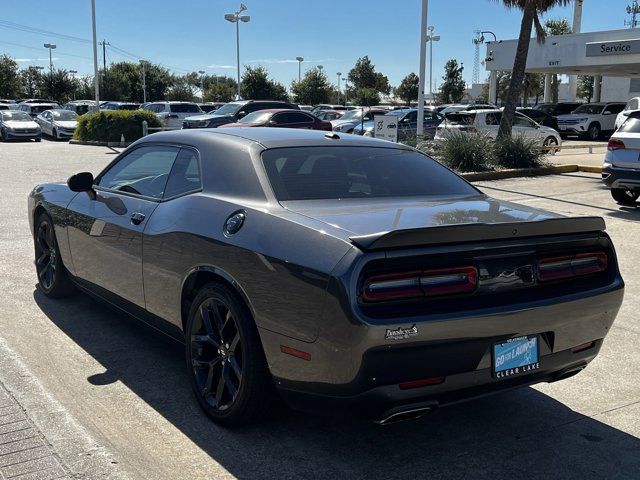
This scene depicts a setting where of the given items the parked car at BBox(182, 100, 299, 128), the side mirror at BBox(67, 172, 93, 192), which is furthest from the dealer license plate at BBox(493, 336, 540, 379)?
the parked car at BBox(182, 100, 299, 128)

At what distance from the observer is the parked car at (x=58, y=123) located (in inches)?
1254

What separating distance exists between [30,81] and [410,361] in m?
86.5

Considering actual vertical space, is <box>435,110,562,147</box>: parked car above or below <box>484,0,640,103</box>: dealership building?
below

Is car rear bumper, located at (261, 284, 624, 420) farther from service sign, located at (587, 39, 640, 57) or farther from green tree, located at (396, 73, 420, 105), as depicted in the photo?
green tree, located at (396, 73, 420, 105)

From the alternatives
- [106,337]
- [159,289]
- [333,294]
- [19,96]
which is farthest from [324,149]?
[19,96]

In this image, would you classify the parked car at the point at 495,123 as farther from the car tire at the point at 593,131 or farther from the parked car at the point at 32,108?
the parked car at the point at 32,108

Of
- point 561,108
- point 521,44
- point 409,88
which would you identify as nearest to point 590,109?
point 561,108

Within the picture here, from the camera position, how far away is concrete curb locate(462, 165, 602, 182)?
15602 millimetres

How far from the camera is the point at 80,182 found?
5.16 meters

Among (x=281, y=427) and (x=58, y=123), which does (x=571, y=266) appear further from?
(x=58, y=123)

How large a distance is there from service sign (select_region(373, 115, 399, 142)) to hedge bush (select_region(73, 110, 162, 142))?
1229 centimetres

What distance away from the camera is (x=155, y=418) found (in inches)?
150

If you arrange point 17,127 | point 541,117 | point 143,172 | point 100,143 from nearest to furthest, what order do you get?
point 143,172
point 100,143
point 17,127
point 541,117

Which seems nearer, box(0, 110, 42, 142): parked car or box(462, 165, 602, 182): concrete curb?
box(462, 165, 602, 182): concrete curb
